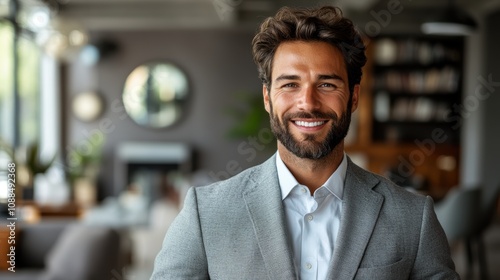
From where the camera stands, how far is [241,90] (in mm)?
10961

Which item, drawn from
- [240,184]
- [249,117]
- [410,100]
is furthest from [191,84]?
[240,184]

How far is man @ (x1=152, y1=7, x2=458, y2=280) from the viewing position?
129cm

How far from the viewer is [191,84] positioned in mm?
11000

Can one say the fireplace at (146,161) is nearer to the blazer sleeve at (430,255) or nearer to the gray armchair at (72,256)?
the gray armchair at (72,256)

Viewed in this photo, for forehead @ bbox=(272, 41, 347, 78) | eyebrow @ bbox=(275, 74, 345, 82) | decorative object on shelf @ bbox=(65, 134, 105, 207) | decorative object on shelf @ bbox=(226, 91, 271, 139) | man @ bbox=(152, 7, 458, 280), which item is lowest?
decorative object on shelf @ bbox=(65, 134, 105, 207)

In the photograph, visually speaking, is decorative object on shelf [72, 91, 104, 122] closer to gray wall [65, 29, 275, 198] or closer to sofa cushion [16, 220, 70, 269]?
gray wall [65, 29, 275, 198]

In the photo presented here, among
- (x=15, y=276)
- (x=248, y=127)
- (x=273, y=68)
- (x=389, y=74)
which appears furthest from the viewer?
(x=389, y=74)

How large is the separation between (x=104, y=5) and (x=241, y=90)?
249 cm

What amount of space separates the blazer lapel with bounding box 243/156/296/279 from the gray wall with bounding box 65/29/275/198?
31.1 feet

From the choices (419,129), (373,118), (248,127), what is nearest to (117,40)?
(248,127)

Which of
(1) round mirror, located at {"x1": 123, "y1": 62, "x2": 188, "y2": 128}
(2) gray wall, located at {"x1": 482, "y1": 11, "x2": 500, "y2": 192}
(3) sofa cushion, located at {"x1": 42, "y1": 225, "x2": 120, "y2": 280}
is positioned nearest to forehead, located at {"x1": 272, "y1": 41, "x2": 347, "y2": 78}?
(3) sofa cushion, located at {"x1": 42, "y1": 225, "x2": 120, "y2": 280}

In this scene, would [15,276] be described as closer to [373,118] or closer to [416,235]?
[416,235]

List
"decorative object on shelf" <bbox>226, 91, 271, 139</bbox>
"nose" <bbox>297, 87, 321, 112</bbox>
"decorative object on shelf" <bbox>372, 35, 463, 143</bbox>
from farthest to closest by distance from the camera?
1. "decorative object on shelf" <bbox>372, 35, 463, 143</bbox>
2. "decorative object on shelf" <bbox>226, 91, 271, 139</bbox>
3. "nose" <bbox>297, 87, 321, 112</bbox>

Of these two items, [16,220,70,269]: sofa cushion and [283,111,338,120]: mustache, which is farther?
[16,220,70,269]: sofa cushion
